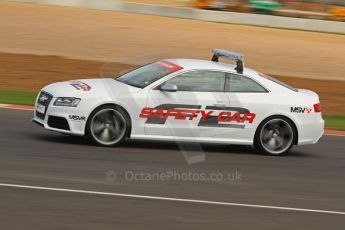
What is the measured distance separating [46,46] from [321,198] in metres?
19.7

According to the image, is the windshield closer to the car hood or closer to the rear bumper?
the car hood

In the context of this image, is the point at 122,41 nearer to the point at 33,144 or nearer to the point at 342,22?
the point at 342,22

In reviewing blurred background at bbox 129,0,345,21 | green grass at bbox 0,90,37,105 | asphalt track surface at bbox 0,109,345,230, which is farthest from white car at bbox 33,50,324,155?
blurred background at bbox 129,0,345,21

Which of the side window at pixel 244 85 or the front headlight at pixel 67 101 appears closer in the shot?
the front headlight at pixel 67 101

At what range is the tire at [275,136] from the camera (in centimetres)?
1312

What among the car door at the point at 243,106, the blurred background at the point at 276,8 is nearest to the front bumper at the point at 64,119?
the car door at the point at 243,106

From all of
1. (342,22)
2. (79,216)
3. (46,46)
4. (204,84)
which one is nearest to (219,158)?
(204,84)

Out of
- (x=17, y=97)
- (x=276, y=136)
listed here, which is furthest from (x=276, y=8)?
(x=276, y=136)

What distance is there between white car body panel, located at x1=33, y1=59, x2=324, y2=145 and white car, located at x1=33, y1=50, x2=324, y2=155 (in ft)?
0.05

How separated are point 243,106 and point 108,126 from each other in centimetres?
223

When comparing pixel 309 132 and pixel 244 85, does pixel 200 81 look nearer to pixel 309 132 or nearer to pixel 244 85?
pixel 244 85

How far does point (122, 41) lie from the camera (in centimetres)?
3111

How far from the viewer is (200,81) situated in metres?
12.9

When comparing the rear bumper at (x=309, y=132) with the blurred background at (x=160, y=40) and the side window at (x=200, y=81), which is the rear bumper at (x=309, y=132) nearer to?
the side window at (x=200, y=81)
